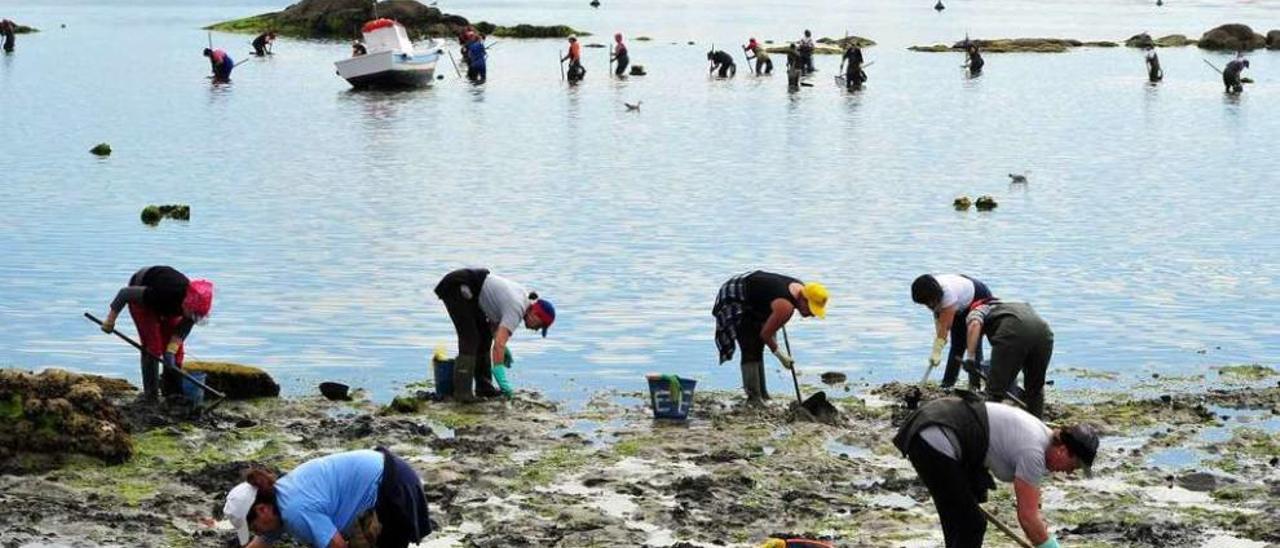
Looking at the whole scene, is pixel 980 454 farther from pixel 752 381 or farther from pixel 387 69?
pixel 387 69

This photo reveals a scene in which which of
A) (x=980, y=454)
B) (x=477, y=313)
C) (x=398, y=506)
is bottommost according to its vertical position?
(x=477, y=313)

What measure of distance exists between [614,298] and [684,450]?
1128cm

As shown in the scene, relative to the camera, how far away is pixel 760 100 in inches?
2936

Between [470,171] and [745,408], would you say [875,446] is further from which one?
[470,171]

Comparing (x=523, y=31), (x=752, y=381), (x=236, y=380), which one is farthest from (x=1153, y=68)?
(x=236, y=380)

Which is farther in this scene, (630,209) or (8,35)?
(8,35)

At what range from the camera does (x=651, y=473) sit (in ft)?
54.6

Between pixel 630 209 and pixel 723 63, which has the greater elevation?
pixel 723 63

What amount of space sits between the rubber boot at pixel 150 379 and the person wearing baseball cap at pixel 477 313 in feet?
9.30

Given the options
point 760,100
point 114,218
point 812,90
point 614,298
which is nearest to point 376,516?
point 614,298

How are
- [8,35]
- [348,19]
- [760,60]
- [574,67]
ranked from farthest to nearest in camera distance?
[348,19] → [8,35] → [760,60] → [574,67]

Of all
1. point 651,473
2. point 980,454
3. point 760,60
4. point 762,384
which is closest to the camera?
point 980,454

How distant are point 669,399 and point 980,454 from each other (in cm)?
718

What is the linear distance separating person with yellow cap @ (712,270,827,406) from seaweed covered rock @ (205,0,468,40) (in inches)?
3526
